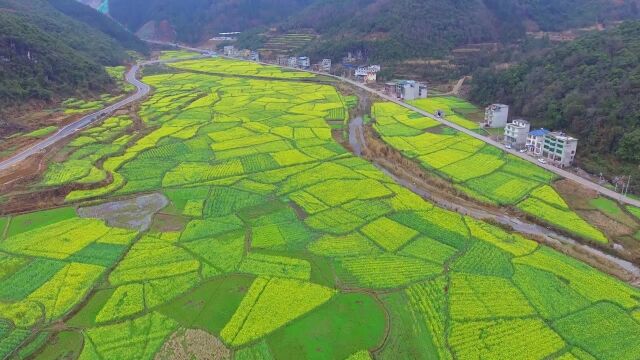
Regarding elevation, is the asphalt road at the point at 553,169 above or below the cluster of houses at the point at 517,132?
below

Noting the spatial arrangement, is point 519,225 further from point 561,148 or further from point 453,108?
point 453,108

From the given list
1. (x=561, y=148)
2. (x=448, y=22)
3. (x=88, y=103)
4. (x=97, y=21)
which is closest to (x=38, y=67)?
(x=88, y=103)

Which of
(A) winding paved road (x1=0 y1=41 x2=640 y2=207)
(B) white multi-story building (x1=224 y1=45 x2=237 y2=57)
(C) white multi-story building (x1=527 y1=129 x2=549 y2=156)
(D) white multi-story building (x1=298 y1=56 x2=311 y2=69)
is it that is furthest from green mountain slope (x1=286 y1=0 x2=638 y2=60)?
(C) white multi-story building (x1=527 y1=129 x2=549 y2=156)

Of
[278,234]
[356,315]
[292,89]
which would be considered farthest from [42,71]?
[356,315]

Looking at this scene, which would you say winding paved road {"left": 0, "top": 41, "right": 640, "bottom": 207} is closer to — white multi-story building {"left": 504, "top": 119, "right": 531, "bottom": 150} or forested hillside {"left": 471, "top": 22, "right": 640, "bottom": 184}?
white multi-story building {"left": 504, "top": 119, "right": 531, "bottom": 150}

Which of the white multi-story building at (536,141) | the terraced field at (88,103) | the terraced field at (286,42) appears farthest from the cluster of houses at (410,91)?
the terraced field at (286,42)

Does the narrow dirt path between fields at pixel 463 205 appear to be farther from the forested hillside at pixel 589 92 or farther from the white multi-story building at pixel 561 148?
the forested hillside at pixel 589 92

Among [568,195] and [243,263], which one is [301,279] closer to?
[243,263]
